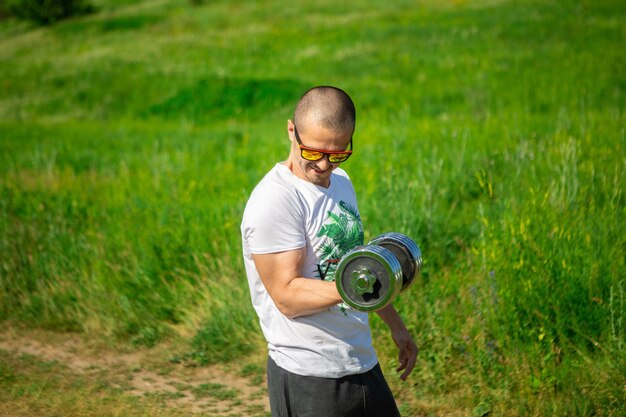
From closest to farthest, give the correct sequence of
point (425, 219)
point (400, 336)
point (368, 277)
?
1. point (368, 277)
2. point (400, 336)
3. point (425, 219)

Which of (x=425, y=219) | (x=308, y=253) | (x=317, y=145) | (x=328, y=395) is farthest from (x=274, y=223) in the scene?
(x=425, y=219)

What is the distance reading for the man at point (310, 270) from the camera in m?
2.51

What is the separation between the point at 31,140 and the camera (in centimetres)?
1313

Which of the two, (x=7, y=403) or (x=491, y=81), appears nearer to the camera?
(x=7, y=403)

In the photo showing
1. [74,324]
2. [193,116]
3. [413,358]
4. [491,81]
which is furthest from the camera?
[193,116]

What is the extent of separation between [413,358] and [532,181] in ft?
12.0

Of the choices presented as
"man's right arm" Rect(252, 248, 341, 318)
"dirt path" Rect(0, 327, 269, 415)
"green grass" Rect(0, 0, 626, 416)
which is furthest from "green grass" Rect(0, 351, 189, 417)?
"man's right arm" Rect(252, 248, 341, 318)

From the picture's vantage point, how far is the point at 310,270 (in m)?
2.62

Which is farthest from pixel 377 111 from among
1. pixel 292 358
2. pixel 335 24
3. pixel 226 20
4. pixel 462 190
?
pixel 226 20

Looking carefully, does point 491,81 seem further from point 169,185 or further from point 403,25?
point 403,25

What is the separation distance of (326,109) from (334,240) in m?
0.47

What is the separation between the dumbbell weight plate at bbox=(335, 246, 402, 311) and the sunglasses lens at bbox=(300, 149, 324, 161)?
39 centimetres

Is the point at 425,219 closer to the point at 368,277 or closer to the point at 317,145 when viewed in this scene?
the point at 317,145

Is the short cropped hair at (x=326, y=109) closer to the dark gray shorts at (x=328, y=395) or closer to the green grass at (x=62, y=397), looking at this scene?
the dark gray shorts at (x=328, y=395)
